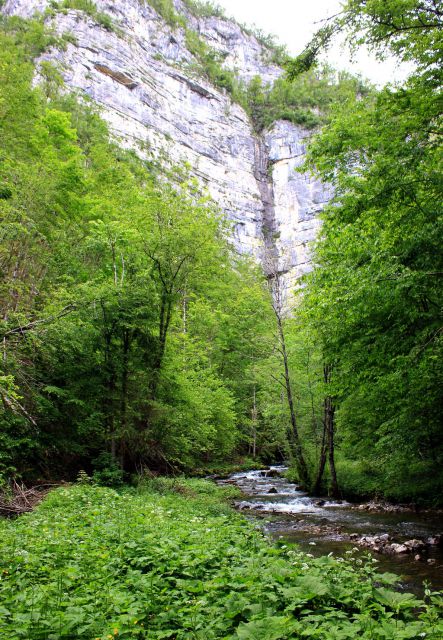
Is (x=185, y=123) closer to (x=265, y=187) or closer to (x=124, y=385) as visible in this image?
(x=265, y=187)

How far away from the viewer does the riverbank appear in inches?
115

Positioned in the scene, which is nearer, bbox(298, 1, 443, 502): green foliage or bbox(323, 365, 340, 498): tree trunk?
bbox(298, 1, 443, 502): green foliage

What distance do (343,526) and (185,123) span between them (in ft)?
219

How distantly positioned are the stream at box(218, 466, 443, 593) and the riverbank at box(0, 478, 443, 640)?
1.42m

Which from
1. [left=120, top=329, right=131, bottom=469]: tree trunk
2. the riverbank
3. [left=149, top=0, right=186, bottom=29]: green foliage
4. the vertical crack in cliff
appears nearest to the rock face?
the vertical crack in cliff

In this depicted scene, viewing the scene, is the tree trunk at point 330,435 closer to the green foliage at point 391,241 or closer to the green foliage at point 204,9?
the green foliage at point 391,241

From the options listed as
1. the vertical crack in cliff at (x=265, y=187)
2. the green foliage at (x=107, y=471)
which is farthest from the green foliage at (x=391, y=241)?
the vertical crack in cliff at (x=265, y=187)

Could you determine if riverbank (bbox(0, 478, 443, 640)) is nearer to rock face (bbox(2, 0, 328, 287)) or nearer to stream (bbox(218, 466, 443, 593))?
stream (bbox(218, 466, 443, 593))

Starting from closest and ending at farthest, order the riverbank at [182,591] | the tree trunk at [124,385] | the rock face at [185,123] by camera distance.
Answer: the riverbank at [182,591]
the tree trunk at [124,385]
the rock face at [185,123]

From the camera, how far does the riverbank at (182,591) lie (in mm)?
2910

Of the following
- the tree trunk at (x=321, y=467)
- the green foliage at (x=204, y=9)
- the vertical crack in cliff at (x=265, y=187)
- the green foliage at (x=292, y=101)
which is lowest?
the tree trunk at (x=321, y=467)

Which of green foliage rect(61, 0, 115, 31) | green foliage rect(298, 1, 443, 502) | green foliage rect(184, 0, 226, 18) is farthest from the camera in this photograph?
green foliage rect(184, 0, 226, 18)

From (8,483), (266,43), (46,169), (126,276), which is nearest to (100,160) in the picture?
(46,169)

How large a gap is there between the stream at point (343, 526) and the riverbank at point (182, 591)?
1.42m
